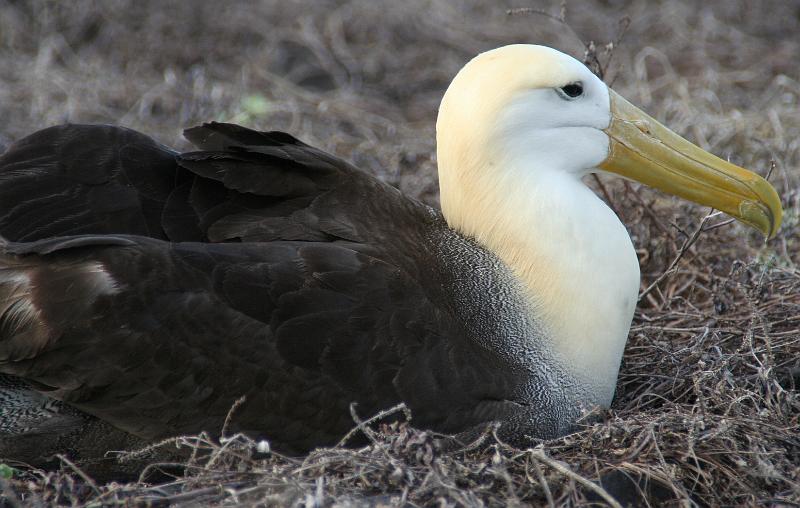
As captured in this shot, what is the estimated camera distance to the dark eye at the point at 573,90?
4854 mm

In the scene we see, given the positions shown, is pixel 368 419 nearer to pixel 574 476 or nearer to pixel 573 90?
pixel 574 476

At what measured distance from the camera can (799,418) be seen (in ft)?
15.5

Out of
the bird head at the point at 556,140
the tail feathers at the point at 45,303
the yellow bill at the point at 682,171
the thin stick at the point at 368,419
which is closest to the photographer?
the thin stick at the point at 368,419

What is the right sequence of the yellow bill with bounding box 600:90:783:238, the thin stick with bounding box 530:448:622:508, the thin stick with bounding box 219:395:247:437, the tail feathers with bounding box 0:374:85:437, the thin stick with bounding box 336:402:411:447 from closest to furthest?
the thin stick with bounding box 530:448:622:508
the thin stick with bounding box 336:402:411:447
the thin stick with bounding box 219:395:247:437
the tail feathers with bounding box 0:374:85:437
the yellow bill with bounding box 600:90:783:238

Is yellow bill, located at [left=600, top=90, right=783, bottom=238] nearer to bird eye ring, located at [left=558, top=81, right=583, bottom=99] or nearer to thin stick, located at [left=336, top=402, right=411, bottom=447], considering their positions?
bird eye ring, located at [left=558, top=81, right=583, bottom=99]

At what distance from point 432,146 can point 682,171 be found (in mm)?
3376

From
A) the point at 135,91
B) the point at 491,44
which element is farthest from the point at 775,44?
the point at 135,91

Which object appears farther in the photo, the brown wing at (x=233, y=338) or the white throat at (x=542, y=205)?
the white throat at (x=542, y=205)

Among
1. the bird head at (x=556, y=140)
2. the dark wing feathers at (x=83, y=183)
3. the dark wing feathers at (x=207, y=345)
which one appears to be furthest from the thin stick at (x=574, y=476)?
the dark wing feathers at (x=83, y=183)

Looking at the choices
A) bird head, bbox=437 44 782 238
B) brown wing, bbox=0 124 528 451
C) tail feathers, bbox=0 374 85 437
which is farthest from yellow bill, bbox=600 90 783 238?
tail feathers, bbox=0 374 85 437

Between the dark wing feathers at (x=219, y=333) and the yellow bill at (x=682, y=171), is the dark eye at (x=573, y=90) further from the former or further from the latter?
the dark wing feathers at (x=219, y=333)

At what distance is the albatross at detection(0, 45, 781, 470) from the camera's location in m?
4.42

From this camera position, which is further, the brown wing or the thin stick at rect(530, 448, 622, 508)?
the brown wing

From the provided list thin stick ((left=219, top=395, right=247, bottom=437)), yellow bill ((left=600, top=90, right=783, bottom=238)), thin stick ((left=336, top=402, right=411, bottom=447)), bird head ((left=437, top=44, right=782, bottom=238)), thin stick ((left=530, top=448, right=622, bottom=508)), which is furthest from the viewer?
yellow bill ((left=600, top=90, right=783, bottom=238))
